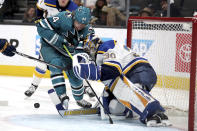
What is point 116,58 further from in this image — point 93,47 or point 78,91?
point 78,91

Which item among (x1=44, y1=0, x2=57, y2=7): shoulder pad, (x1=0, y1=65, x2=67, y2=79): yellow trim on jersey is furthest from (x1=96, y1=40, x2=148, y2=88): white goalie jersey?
(x1=0, y1=65, x2=67, y2=79): yellow trim on jersey

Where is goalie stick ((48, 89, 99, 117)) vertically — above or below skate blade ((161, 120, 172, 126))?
above

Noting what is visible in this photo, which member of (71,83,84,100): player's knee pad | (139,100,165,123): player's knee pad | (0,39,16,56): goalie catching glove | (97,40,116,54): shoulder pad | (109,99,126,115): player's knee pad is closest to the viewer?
(139,100,165,123): player's knee pad

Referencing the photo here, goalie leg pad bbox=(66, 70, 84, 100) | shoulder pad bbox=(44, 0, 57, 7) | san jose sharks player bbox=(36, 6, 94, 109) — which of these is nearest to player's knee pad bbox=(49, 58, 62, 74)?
san jose sharks player bbox=(36, 6, 94, 109)

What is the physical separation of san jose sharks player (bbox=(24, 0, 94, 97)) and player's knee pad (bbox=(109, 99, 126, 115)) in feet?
3.76

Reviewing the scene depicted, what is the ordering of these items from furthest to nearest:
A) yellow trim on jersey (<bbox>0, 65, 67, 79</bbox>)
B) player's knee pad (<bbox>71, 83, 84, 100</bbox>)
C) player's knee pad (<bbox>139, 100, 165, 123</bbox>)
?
yellow trim on jersey (<bbox>0, 65, 67, 79</bbox>)
player's knee pad (<bbox>71, 83, 84, 100</bbox>)
player's knee pad (<bbox>139, 100, 165, 123</bbox>)

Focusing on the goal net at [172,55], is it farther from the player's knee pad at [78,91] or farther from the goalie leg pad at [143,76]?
the player's knee pad at [78,91]

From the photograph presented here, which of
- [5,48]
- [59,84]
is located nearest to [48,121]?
[59,84]

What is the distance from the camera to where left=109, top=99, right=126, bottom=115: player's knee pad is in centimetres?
349

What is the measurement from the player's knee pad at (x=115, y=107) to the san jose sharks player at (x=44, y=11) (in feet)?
3.76

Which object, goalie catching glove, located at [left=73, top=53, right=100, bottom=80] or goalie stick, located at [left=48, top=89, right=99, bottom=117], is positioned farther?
goalie stick, located at [left=48, top=89, right=99, bottom=117]

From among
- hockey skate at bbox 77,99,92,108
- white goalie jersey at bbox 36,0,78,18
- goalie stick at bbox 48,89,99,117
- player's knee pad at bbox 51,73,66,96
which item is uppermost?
white goalie jersey at bbox 36,0,78,18

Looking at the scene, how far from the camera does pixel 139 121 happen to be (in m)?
3.47

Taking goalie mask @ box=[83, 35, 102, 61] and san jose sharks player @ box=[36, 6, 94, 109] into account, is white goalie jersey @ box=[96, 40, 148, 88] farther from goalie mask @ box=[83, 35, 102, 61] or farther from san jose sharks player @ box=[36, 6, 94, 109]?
san jose sharks player @ box=[36, 6, 94, 109]
